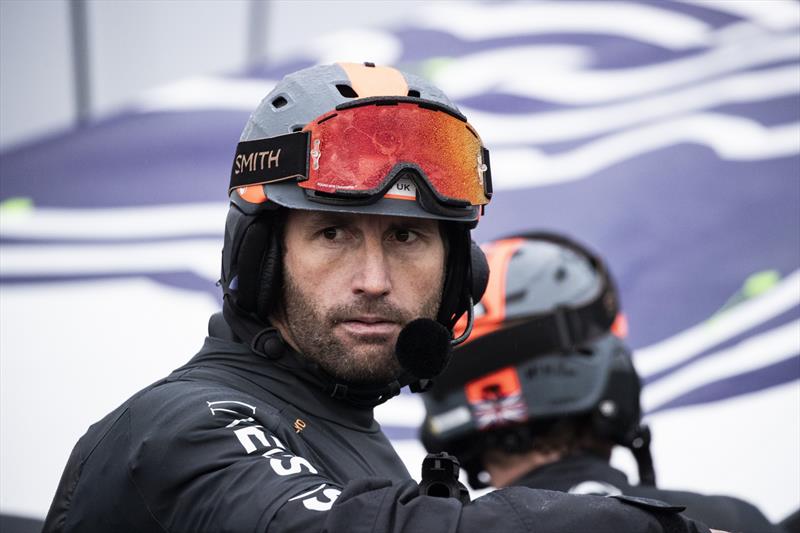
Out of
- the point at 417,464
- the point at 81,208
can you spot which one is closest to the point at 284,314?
the point at 417,464

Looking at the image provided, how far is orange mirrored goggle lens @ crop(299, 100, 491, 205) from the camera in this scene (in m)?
2.54

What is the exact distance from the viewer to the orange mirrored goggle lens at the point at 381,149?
2.54m

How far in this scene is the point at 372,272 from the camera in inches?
102

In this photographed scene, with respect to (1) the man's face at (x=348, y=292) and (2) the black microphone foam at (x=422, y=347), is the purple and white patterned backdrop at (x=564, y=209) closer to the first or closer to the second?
(1) the man's face at (x=348, y=292)

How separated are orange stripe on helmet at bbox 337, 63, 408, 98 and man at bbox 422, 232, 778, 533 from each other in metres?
1.28

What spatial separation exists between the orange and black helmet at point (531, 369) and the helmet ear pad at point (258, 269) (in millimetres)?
1362

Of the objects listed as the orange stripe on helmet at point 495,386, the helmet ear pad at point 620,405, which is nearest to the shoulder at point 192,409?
the orange stripe on helmet at point 495,386

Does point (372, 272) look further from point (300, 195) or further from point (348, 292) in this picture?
point (300, 195)

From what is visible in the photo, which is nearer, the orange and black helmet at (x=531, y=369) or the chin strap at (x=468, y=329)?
the chin strap at (x=468, y=329)

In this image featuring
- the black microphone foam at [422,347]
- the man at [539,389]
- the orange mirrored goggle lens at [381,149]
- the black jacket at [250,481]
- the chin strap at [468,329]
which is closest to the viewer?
the black jacket at [250,481]

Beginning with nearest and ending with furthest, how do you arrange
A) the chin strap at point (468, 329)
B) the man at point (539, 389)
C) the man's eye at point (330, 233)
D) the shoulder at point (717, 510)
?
the man's eye at point (330, 233), the chin strap at point (468, 329), the shoulder at point (717, 510), the man at point (539, 389)

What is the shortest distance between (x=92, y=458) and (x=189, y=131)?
5353 mm

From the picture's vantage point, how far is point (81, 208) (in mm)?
6758

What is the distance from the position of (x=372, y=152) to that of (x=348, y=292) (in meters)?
0.31
